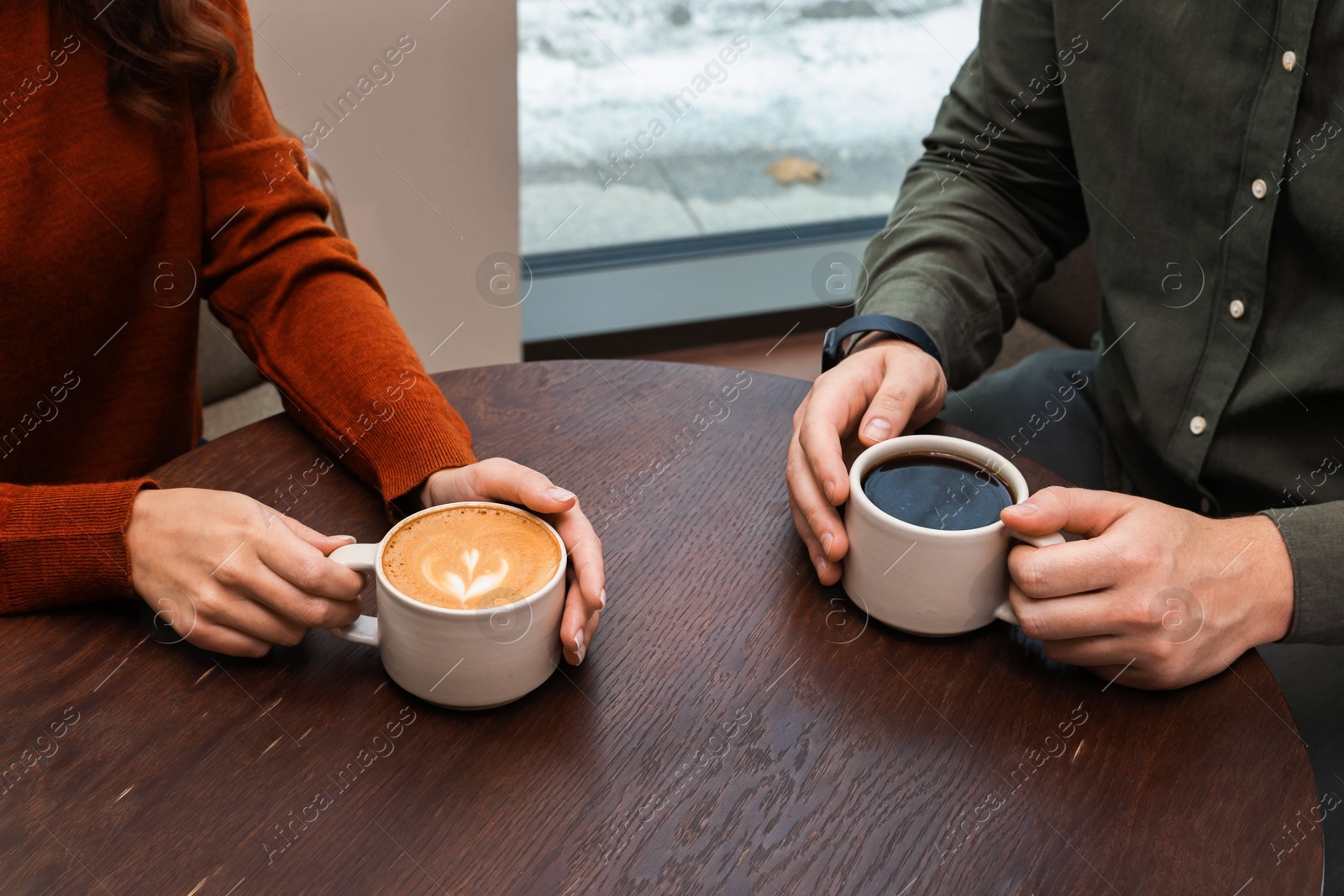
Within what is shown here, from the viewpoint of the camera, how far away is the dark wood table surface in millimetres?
600

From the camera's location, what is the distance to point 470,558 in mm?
678

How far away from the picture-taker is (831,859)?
610 millimetres

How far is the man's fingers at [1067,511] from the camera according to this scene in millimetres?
681

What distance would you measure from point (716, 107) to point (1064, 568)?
2116mm

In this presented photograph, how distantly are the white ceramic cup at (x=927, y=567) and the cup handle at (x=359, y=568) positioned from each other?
34 cm

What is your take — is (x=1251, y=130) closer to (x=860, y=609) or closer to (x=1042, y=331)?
(x=860, y=609)

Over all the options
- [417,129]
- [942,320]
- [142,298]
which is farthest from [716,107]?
[142,298]

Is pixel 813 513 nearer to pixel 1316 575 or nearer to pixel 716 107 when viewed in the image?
pixel 1316 575

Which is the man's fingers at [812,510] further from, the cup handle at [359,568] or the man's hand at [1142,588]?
the cup handle at [359,568]

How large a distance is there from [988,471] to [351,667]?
49 centimetres

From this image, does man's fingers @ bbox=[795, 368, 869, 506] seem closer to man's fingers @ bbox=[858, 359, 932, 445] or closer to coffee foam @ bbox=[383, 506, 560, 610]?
man's fingers @ bbox=[858, 359, 932, 445]

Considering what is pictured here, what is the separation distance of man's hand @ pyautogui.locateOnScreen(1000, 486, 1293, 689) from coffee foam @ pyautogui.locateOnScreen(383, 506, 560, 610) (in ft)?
1.04

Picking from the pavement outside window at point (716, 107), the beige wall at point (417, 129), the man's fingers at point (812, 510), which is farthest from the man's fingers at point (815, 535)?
the pavement outside window at point (716, 107)

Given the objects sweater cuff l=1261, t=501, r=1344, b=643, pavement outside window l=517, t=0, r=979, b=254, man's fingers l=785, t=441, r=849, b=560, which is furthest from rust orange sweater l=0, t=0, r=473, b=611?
pavement outside window l=517, t=0, r=979, b=254
